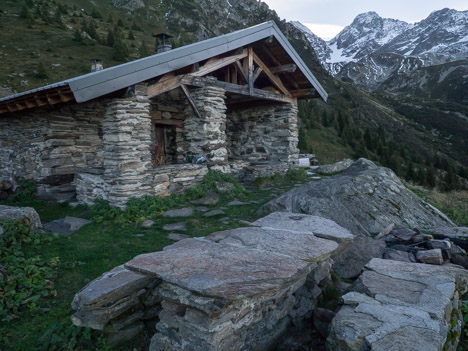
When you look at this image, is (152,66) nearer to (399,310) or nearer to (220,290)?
(220,290)

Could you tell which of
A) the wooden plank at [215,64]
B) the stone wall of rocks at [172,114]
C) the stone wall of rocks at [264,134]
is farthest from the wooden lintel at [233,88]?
the stone wall of rocks at [172,114]

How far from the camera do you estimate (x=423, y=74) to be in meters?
97.2

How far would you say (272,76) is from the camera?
35.1 feet

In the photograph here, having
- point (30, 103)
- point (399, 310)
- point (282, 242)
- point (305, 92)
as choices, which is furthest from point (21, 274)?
point (305, 92)

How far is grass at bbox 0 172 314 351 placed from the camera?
289 cm

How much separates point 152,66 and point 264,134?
6064 millimetres

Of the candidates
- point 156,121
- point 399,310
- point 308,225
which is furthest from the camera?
point 156,121

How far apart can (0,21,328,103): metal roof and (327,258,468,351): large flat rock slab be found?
5572 millimetres

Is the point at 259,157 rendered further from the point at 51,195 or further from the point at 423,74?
the point at 423,74

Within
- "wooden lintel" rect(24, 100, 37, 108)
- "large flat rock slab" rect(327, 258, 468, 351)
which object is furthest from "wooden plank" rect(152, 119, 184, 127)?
"large flat rock slab" rect(327, 258, 468, 351)

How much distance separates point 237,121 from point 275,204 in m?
7.20

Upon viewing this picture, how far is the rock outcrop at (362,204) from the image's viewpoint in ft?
16.5

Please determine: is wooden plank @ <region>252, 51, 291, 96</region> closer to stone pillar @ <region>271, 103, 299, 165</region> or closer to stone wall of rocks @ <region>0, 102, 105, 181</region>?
stone pillar @ <region>271, 103, 299, 165</region>

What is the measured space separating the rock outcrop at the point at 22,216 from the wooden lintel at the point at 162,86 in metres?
3.48
